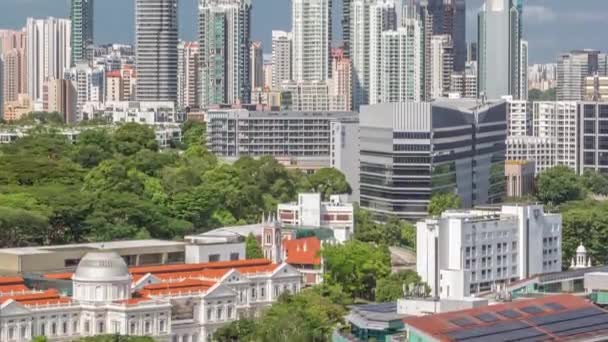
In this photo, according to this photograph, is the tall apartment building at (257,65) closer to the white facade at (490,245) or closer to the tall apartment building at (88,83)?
the tall apartment building at (88,83)

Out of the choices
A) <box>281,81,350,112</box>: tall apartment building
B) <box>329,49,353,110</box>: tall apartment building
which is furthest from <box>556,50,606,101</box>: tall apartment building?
<box>281,81,350,112</box>: tall apartment building

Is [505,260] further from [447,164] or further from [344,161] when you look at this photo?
[344,161]

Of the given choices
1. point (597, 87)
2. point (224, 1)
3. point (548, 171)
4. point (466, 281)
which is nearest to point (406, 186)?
point (548, 171)

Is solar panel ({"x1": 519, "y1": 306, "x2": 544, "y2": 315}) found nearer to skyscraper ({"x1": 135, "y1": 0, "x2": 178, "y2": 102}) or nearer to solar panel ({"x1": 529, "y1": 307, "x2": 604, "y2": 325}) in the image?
solar panel ({"x1": 529, "y1": 307, "x2": 604, "y2": 325})

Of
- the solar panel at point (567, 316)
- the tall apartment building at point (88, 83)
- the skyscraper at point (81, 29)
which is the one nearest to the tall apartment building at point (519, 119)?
the tall apartment building at point (88, 83)

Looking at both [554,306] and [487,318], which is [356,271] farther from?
[487,318]
